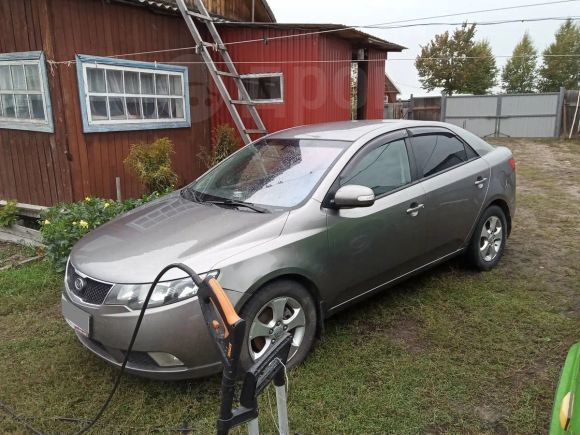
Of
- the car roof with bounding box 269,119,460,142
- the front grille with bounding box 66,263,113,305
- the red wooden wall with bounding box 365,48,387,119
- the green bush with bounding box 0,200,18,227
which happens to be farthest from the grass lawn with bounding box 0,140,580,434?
the red wooden wall with bounding box 365,48,387,119

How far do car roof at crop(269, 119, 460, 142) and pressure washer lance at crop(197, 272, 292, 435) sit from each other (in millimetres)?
2208

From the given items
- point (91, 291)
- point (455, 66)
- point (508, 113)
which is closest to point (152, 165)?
point (91, 291)

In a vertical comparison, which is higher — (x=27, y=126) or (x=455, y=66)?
(x=455, y=66)

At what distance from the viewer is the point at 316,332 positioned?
122 inches

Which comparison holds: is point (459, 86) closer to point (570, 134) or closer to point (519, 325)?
point (570, 134)

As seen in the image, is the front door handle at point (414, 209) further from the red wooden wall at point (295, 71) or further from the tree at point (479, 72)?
the tree at point (479, 72)

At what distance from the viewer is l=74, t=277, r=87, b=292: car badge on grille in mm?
2709

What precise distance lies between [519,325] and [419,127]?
1789mm

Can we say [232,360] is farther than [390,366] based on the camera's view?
No

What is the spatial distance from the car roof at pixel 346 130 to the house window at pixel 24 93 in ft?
11.7

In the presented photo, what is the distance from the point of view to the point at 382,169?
3.53 m

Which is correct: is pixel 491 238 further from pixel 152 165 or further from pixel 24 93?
pixel 24 93

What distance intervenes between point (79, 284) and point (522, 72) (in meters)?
44.6

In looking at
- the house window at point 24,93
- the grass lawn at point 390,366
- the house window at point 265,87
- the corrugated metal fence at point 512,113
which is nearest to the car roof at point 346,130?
the grass lawn at point 390,366
